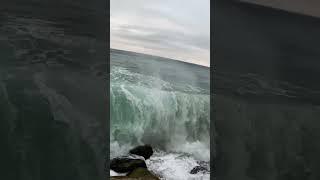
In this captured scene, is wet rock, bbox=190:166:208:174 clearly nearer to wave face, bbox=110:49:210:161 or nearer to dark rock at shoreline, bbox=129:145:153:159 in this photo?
wave face, bbox=110:49:210:161

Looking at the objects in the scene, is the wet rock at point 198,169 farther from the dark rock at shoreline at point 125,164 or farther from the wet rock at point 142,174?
the dark rock at shoreline at point 125,164

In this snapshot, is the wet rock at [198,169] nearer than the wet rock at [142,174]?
No

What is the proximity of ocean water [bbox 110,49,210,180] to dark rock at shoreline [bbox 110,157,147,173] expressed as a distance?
0.16ft

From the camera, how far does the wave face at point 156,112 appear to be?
275cm

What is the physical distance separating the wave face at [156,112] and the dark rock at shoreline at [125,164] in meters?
0.06

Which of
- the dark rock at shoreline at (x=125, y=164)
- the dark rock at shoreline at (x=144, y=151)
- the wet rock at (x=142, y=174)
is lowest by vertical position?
the wet rock at (x=142, y=174)

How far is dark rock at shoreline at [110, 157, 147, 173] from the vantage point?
8.77 ft

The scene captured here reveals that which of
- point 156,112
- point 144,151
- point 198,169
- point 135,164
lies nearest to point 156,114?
point 156,112

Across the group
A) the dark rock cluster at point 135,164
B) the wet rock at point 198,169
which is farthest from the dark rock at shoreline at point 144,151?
the wet rock at point 198,169

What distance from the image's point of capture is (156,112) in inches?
112

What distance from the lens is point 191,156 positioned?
2.85 meters

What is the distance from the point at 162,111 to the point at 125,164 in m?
0.47

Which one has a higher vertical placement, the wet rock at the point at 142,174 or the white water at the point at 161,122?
the white water at the point at 161,122

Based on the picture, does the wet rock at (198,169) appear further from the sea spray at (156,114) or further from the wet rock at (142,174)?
the wet rock at (142,174)
